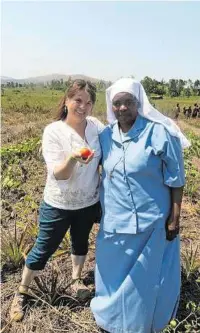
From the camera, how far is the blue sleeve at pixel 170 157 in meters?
2.39

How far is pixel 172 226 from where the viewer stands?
2.56m

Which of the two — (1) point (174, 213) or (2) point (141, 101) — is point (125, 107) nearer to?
(2) point (141, 101)

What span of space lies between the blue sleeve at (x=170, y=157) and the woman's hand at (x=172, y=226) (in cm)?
23

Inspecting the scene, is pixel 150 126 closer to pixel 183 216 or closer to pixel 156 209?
pixel 156 209

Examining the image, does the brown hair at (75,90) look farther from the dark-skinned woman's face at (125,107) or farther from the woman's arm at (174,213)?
the woman's arm at (174,213)

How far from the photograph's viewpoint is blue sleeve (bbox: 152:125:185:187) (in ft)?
7.84

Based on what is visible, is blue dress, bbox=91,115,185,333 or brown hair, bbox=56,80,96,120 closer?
blue dress, bbox=91,115,185,333

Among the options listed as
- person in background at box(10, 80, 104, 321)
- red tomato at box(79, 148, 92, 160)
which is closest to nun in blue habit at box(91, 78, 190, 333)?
person in background at box(10, 80, 104, 321)

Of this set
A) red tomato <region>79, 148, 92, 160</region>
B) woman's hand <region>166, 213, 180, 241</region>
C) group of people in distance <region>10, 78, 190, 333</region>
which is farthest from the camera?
woman's hand <region>166, 213, 180, 241</region>

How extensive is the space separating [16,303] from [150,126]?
161cm

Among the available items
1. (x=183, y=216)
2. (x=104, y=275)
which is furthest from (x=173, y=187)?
(x=183, y=216)

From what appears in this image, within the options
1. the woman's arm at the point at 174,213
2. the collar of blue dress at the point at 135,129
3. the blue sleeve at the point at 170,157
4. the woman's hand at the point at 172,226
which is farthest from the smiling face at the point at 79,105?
the woman's hand at the point at 172,226

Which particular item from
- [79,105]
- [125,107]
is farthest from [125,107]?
[79,105]

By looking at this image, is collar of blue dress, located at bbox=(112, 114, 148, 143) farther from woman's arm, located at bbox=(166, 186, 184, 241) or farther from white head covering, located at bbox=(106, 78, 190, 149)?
woman's arm, located at bbox=(166, 186, 184, 241)
